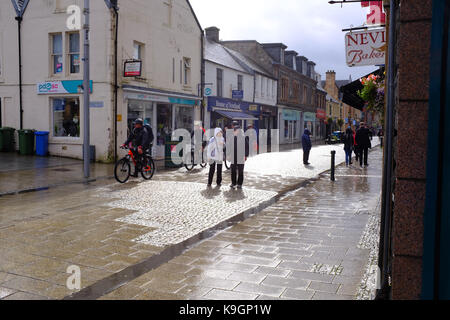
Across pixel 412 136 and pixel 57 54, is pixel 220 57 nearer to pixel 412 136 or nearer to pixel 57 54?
pixel 57 54

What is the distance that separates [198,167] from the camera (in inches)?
647

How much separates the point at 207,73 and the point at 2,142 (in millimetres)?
12146

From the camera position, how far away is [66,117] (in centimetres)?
1816

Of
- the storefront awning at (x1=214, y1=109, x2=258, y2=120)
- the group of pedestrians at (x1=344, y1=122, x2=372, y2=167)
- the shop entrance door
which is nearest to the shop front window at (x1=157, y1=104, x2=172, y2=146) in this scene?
the storefront awning at (x1=214, y1=109, x2=258, y2=120)

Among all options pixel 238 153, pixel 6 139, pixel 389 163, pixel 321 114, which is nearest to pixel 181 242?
pixel 389 163

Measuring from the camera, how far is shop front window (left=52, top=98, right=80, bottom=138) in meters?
17.9

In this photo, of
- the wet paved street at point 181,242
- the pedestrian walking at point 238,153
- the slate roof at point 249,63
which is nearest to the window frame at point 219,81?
the slate roof at point 249,63

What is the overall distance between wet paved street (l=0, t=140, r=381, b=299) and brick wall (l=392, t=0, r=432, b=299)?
4.59 ft

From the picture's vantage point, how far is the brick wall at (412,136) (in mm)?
2641

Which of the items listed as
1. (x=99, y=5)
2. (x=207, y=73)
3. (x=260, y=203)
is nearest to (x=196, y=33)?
(x=207, y=73)

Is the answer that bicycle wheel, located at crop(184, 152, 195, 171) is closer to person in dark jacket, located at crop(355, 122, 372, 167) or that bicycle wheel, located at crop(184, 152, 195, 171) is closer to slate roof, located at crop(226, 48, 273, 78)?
person in dark jacket, located at crop(355, 122, 372, 167)

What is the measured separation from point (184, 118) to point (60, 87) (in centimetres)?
693

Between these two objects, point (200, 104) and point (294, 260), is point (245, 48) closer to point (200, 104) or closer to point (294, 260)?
point (200, 104)

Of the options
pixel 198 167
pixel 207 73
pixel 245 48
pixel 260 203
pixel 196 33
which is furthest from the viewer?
pixel 245 48
